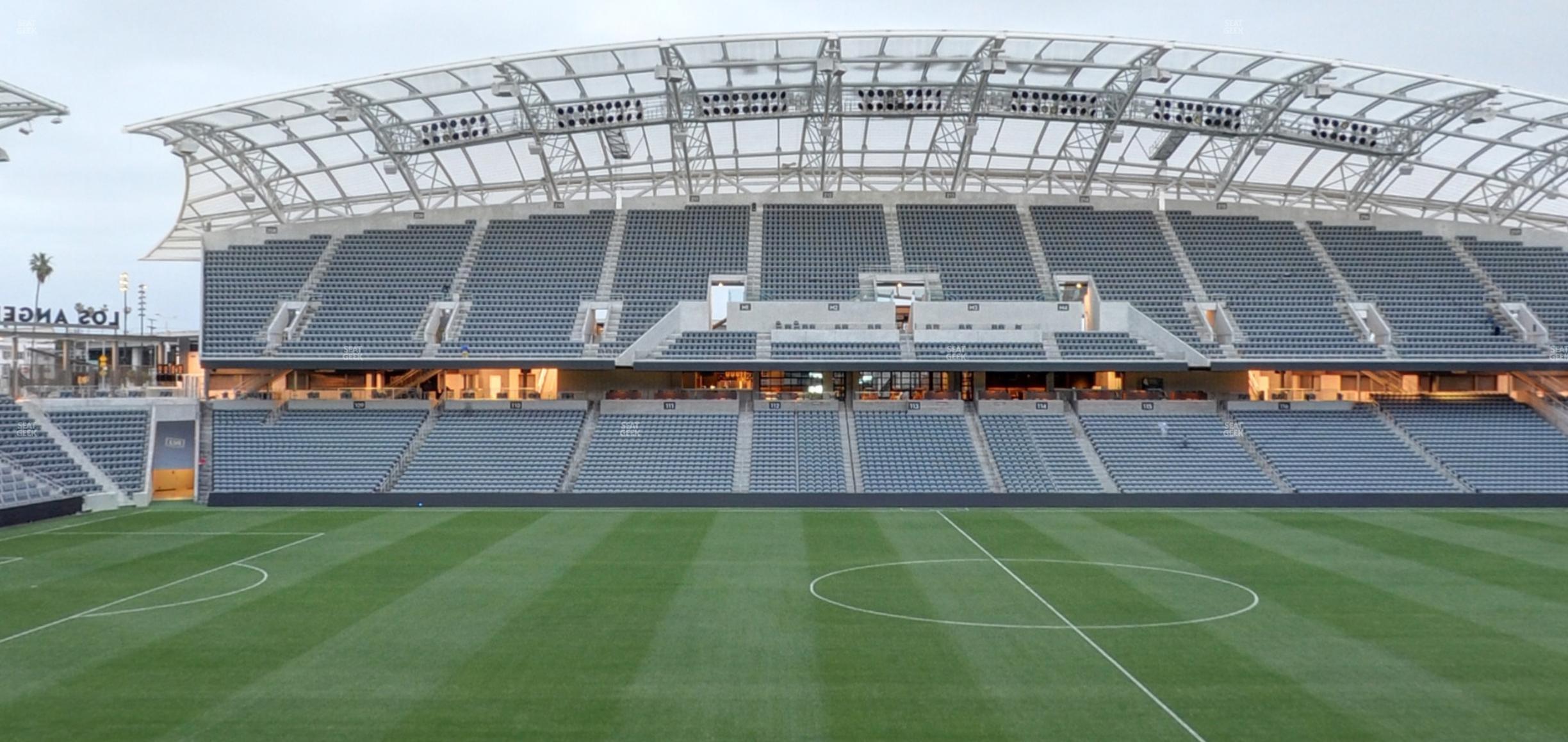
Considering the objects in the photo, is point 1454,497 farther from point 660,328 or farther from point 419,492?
point 419,492

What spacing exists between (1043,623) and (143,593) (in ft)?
56.3

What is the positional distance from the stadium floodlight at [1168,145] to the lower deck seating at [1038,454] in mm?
11772

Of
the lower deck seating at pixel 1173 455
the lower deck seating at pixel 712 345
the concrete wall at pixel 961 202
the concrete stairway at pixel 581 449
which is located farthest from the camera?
the concrete wall at pixel 961 202

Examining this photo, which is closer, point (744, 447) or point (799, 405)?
point (744, 447)

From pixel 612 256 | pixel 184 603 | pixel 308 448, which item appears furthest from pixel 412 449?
pixel 184 603

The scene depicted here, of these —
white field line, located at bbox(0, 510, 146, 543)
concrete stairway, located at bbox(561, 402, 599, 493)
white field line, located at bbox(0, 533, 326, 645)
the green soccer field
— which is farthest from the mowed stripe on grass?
concrete stairway, located at bbox(561, 402, 599, 493)

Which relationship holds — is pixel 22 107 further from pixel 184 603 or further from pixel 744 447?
pixel 744 447

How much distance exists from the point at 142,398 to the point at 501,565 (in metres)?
24.2

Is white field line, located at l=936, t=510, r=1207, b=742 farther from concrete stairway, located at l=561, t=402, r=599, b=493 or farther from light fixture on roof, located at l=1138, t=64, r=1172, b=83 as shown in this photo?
light fixture on roof, located at l=1138, t=64, r=1172, b=83

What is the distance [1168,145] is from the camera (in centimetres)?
4328

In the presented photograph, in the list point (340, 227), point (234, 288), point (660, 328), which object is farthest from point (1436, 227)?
point (234, 288)

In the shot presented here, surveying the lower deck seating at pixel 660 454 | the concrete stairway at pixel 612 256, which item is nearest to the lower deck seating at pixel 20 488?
the lower deck seating at pixel 660 454

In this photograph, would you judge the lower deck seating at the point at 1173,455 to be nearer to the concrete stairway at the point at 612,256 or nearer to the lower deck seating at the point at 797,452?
the lower deck seating at the point at 797,452

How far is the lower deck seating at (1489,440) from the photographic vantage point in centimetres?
3731
